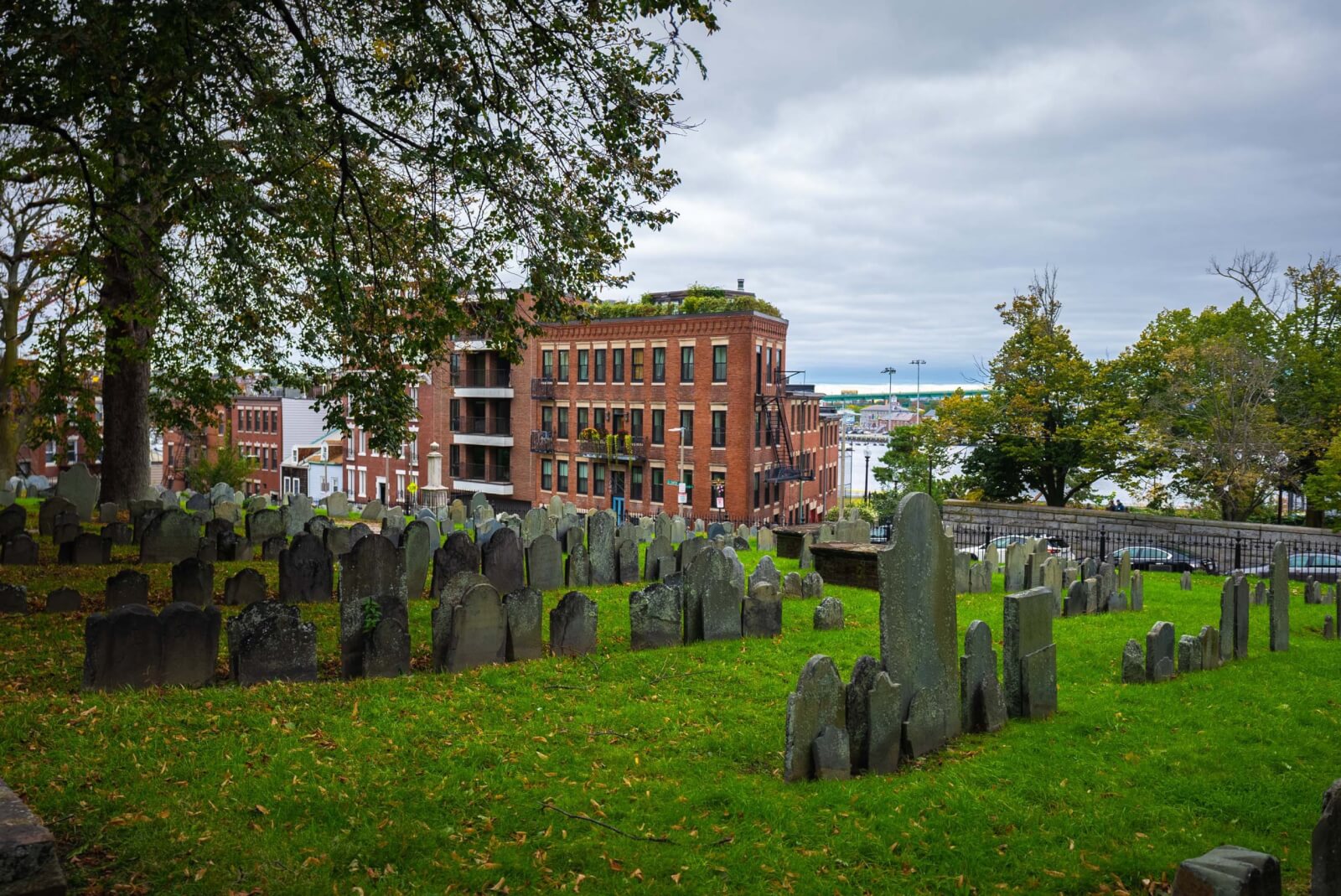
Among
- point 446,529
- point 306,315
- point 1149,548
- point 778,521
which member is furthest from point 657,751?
point 778,521

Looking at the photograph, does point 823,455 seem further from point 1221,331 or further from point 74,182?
point 74,182

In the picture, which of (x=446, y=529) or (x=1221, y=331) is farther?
(x=1221, y=331)

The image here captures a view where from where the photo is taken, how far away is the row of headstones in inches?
262

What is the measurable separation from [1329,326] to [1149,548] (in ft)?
58.2

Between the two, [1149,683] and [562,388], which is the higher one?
[562,388]

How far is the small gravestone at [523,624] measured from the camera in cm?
995

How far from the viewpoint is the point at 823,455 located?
59.9m

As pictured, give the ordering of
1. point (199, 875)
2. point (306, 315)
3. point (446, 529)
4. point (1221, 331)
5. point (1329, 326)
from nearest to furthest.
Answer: point (199, 875)
point (306, 315)
point (446, 529)
point (1329, 326)
point (1221, 331)

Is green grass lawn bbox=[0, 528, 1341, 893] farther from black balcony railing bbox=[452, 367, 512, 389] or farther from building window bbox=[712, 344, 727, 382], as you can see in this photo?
black balcony railing bbox=[452, 367, 512, 389]

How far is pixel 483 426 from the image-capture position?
2157 inches

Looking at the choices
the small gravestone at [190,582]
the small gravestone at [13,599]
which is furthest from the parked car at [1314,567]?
the small gravestone at [13,599]

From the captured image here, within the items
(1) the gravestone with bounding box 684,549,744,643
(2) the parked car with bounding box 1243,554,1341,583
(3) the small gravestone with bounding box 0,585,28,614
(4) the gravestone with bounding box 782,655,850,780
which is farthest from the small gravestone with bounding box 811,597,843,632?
(2) the parked car with bounding box 1243,554,1341,583

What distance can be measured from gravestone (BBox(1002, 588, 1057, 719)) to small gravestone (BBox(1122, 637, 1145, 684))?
6.07 feet

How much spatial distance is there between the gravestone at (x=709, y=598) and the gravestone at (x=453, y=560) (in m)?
3.69
